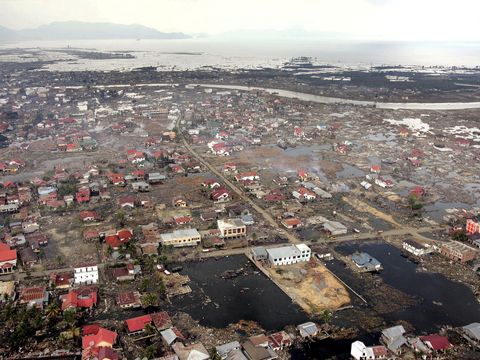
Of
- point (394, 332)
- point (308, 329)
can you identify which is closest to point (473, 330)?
point (394, 332)

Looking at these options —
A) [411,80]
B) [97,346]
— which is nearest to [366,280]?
[97,346]

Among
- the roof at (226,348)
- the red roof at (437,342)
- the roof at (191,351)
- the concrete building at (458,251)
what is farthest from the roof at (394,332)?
the concrete building at (458,251)

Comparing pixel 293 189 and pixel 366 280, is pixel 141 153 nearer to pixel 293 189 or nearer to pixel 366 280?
pixel 293 189

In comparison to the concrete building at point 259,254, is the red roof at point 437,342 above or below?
below

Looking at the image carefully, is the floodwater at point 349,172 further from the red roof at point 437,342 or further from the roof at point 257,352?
the roof at point 257,352

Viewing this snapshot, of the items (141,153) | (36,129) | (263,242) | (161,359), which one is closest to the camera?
(161,359)

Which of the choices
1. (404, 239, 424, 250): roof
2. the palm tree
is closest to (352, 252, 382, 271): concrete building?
(404, 239, 424, 250): roof
